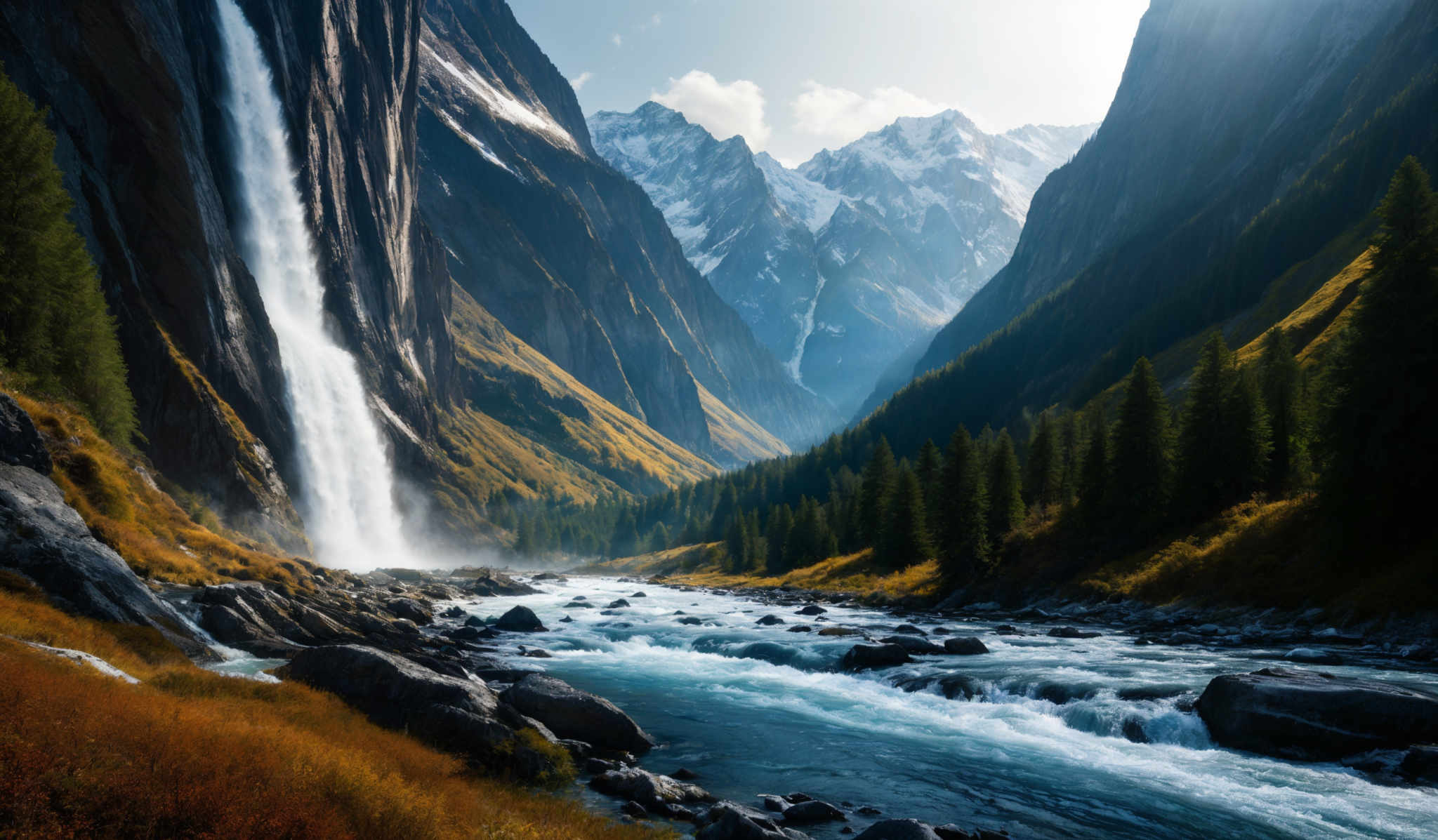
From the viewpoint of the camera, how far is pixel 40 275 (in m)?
38.1

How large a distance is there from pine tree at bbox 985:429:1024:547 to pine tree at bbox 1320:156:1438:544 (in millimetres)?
32982

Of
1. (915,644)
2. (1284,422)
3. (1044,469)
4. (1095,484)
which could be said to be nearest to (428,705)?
(915,644)

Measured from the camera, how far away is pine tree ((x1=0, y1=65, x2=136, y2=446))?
36.4 metres

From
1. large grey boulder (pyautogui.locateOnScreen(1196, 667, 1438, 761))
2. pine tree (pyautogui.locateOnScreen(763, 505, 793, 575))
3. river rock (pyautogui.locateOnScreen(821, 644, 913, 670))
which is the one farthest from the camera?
pine tree (pyautogui.locateOnScreen(763, 505, 793, 575))

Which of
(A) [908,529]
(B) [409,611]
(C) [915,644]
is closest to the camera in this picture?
(C) [915,644]

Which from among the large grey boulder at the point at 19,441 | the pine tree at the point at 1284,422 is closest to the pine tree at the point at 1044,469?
the pine tree at the point at 1284,422

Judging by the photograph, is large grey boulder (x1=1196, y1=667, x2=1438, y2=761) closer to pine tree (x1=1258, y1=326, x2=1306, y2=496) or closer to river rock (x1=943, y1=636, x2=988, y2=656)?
river rock (x1=943, y1=636, x2=988, y2=656)

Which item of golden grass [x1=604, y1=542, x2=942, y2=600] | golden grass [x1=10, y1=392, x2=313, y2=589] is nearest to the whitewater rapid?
golden grass [x1=10, y1=392, x2=313, y2=589]

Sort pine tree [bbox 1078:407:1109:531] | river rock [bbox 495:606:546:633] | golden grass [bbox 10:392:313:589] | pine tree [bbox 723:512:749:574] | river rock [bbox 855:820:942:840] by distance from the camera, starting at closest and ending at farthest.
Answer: river rock [bbox 855:820:942:840] < golden grass [bbox 10:392:313:589] < river rock [bbox 495:606:546:633] < pine tree [bbox 1078:407:1109:531] < pine tree [bbox 723:512:749:574]

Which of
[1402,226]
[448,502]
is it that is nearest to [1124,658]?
[1402,226]

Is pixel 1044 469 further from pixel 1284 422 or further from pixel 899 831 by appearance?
pixel 899 831

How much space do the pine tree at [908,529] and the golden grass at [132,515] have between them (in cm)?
6132

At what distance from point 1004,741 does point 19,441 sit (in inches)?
1440

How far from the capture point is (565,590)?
97.6 meters
